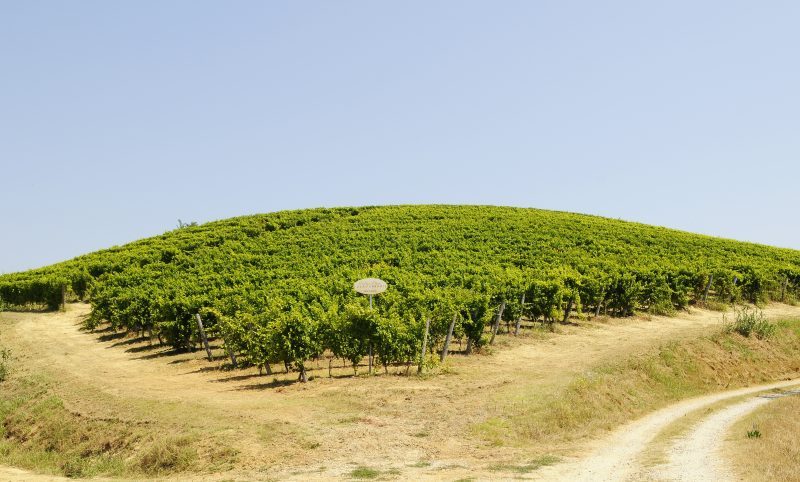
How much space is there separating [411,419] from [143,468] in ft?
25.8

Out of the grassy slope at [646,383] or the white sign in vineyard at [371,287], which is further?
the white sign in vineyard at [371,287]

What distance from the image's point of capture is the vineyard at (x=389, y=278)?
26953 millimetres

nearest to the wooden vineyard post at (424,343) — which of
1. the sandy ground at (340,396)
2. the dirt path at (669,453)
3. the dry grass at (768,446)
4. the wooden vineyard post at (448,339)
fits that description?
the wooden vineyard post at (448,339)

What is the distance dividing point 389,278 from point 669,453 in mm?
26239

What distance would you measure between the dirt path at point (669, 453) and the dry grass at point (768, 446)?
0.42 m

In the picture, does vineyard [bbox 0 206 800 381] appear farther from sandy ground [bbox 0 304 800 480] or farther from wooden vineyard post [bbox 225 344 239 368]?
sandy ground [bbox 0 304 800 480]

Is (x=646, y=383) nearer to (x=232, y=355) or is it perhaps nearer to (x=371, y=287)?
(x=371, y=287)

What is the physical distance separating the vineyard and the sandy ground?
5.50ft

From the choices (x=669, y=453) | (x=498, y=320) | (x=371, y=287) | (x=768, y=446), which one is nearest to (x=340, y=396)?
(x=371, y=287)

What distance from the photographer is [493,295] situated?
113 ft

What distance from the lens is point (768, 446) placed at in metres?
16.5

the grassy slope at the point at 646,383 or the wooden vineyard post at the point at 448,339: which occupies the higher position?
the wooden vineyard post at the point at 448,339

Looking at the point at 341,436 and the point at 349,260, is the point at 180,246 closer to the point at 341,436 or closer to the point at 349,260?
the point at 349,260

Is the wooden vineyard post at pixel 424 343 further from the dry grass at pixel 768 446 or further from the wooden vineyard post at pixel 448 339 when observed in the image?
the dry grass at pixel 768 446
